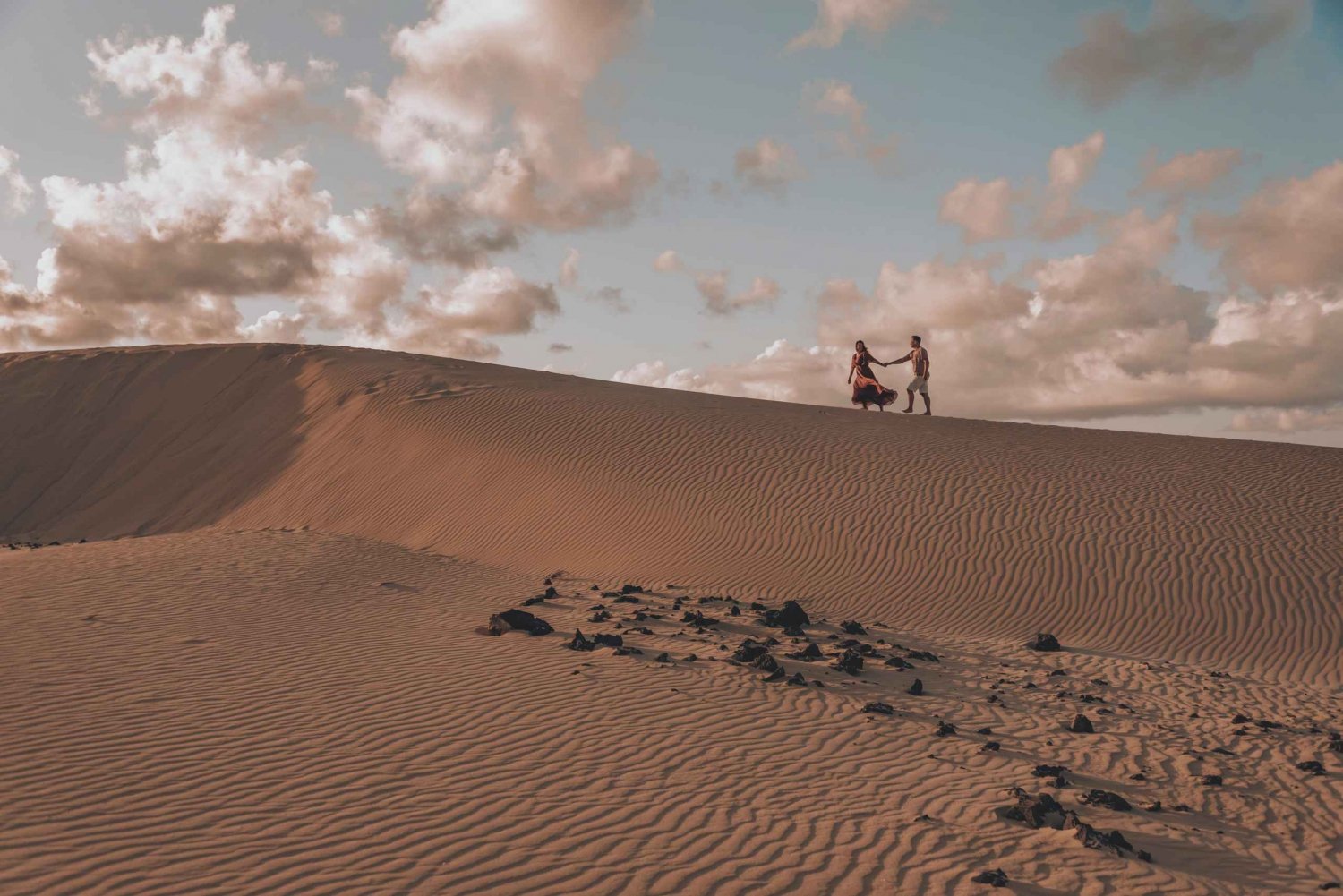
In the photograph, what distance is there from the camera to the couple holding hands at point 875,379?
2277cm

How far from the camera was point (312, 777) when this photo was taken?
7.16 metres

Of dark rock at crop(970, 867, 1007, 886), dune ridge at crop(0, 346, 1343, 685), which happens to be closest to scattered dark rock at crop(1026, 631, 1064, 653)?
dune ridge at crop(0, 346, 1343, 685)

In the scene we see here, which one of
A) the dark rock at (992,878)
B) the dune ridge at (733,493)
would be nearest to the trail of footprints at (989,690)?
the dark rock at (992,878)

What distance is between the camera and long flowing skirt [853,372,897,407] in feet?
78.7

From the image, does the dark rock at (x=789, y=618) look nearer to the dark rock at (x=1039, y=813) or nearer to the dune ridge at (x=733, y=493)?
the dune ridge at (x=733, y=493)

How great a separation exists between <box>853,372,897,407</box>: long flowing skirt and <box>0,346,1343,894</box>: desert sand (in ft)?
3.01

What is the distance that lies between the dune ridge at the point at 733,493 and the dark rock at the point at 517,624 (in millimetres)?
4128

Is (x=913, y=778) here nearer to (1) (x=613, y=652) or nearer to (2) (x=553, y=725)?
(2) (x=553, y=725)

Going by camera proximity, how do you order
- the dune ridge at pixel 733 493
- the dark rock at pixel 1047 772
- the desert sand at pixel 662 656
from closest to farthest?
the desert sand at pixel 662 656 → the dark rock at pixel 1047 772 → the dune ridge at pixel 733 493

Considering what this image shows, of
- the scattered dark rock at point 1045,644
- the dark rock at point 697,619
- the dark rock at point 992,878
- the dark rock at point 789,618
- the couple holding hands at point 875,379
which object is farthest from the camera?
the couple holding hands at point 875,379

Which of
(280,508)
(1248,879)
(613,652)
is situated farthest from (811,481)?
(1248,879)

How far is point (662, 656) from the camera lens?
451 inches

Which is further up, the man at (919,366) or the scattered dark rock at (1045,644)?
the man at (919,366)

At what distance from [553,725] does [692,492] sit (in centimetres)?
1144
